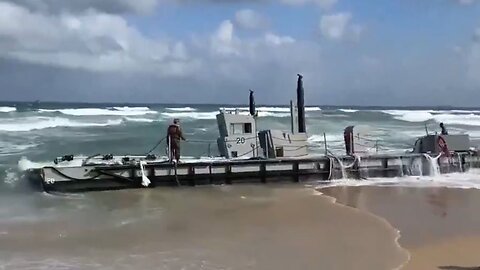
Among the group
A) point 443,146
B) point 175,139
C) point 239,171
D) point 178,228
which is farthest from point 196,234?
point 443,146

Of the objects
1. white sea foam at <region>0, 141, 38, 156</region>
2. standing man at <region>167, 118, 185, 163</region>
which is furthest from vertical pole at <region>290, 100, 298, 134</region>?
white sea foam at <region>0, 141, 38, 156</region>

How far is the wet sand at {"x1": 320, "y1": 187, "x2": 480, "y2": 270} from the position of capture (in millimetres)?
12086

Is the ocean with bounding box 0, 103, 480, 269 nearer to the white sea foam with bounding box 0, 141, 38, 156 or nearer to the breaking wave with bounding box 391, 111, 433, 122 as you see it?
the white sea foam with bounding box 0, 141, 38, 156

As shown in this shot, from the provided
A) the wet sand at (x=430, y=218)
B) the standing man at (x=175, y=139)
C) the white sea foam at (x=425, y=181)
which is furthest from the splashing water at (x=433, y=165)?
the standing man at (x=175, y=139)

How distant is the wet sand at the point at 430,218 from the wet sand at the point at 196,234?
1.77 ft

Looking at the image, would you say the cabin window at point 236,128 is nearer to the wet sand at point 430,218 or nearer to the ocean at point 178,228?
the ocean at point 178,228

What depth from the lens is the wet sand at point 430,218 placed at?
476 inches

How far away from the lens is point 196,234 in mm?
14523

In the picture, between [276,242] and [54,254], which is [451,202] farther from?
[54,254]

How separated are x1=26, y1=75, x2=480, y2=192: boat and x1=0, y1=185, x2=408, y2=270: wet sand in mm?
1509

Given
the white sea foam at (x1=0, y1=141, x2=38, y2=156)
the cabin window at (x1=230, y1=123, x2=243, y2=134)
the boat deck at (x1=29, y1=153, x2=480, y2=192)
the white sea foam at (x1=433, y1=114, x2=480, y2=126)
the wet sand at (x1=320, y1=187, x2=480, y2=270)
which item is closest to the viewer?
the wet sand at (x1=320, y1=187, x2=480, y2=270)

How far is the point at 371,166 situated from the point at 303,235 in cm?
1176

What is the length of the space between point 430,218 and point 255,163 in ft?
27.8

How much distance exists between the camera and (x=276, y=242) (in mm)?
13328
